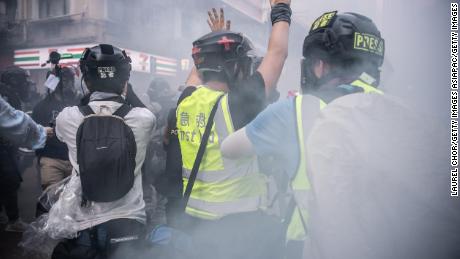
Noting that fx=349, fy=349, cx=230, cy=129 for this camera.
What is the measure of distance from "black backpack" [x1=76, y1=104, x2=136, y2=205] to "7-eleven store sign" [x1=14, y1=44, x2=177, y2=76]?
9321 millimetres

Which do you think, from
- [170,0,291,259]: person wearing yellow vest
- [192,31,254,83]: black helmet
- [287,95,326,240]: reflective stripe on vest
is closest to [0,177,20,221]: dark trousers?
[170,0,291,259]: person wearing yellow vest

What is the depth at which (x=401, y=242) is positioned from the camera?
897mm

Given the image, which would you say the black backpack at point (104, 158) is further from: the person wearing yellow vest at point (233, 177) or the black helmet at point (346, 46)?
the black helmet at point (346, 46)

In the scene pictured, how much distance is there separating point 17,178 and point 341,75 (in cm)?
411

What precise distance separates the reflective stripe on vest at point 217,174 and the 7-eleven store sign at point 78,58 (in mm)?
9565

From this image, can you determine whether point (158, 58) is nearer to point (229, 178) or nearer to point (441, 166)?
point (229, 178)

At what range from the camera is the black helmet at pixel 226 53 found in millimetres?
1711

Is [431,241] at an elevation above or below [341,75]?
below

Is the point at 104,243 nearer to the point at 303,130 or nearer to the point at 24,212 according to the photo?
the point at 303,130

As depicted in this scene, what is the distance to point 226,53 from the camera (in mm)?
1711

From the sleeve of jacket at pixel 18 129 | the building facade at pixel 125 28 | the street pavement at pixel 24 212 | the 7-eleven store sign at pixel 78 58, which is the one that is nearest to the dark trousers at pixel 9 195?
the street pavement at pixel 24 212

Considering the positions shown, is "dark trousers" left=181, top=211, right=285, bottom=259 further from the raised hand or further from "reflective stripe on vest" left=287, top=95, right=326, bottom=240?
the raised hand

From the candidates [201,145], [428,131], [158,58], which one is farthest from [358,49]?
[158,58]

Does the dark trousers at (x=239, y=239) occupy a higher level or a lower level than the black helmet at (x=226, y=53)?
lower
